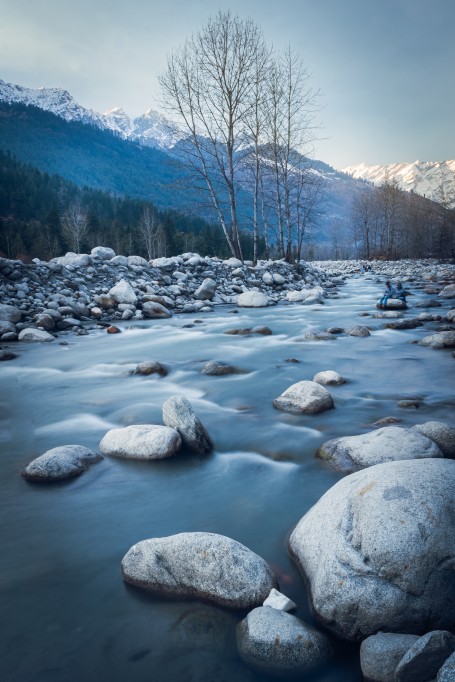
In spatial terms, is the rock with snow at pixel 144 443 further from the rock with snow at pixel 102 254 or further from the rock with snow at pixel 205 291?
the rock with snow at pixel 102 254

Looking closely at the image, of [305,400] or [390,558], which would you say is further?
[305,400]

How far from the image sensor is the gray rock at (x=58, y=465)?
3.23 m

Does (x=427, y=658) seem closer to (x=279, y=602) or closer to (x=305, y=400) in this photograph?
(x=279, y=602)

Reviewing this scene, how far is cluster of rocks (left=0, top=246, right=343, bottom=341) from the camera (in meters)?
10.3

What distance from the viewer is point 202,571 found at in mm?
2057

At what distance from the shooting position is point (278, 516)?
280 cm

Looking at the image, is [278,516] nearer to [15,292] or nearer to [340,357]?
[340,357]

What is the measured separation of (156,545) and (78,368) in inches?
209

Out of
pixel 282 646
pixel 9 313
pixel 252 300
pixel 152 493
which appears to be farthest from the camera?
pixel 252 300

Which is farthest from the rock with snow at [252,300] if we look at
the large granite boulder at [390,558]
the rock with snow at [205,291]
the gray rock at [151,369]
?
the large granite boulder at [390,558]

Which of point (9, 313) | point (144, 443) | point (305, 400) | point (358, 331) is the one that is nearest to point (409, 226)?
point (358, 331)

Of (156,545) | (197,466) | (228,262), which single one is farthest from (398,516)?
(228,262)

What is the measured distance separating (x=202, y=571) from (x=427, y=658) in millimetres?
1046

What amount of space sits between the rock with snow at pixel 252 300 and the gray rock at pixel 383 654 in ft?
40.2
